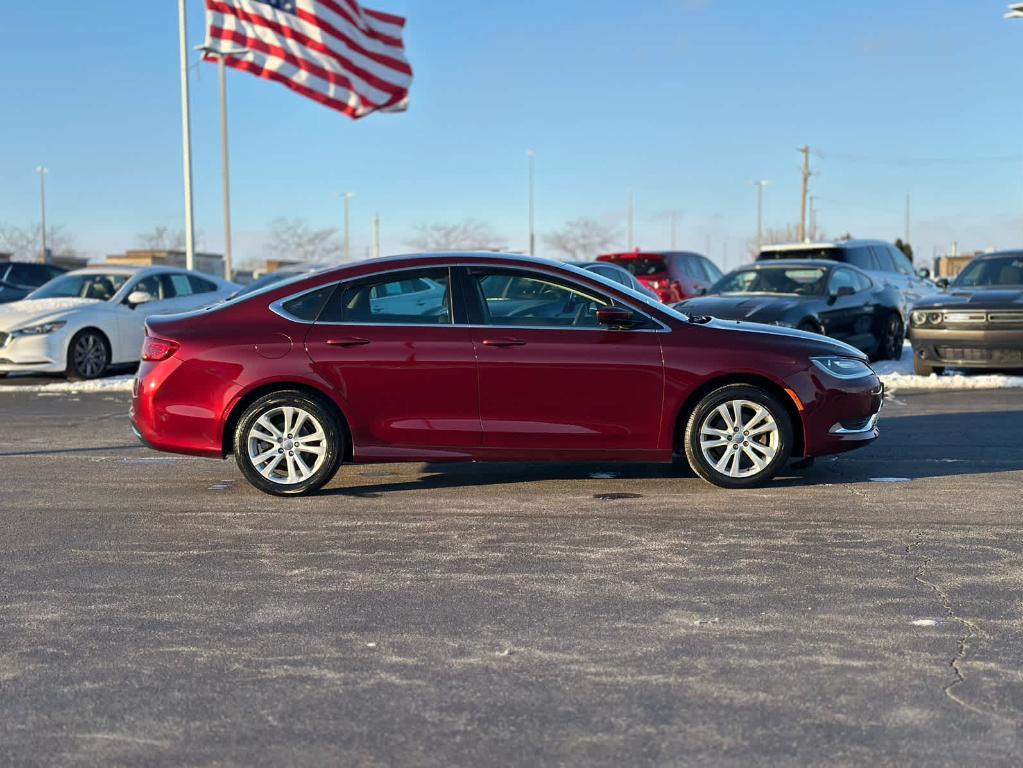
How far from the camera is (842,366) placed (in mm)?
7949

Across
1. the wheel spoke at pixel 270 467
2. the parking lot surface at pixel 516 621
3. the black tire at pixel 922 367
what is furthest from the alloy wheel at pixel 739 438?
the black tire at pixel 922 367

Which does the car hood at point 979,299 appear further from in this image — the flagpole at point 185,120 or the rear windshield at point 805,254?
the flagpole at point 185,120

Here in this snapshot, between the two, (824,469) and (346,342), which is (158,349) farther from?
(824,469)

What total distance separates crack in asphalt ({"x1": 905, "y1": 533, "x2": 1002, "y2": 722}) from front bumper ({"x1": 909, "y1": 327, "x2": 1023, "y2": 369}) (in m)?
8.75

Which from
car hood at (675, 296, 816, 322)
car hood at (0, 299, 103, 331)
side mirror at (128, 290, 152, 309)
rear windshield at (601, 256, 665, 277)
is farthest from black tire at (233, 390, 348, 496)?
rear windshield at (601, 256, 665, 277)

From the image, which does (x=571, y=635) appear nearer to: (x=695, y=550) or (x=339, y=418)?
(x=695, y=550)

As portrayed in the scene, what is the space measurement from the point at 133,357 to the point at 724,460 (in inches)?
434

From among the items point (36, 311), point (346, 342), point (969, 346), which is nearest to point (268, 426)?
point (346, 342)

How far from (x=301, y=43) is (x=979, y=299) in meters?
18.2

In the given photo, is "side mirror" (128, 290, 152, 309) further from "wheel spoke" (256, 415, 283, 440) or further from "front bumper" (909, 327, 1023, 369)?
"front bumper" (909, 327, 1023, 369)

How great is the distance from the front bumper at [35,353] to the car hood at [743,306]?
315 inches

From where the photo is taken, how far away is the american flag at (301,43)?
27031 millimetres

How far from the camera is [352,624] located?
4871 millimetres

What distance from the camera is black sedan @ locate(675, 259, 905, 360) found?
1423 cm
